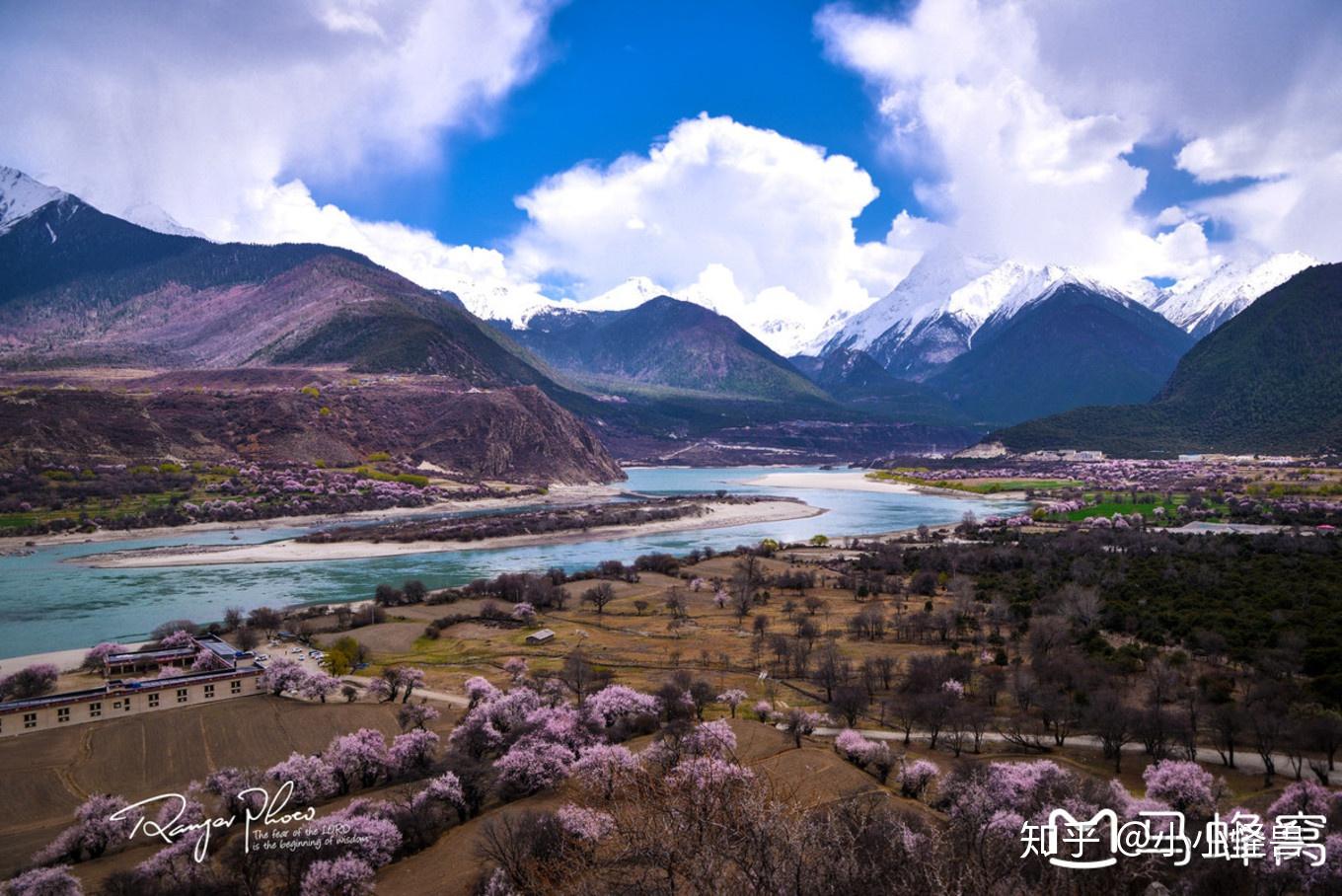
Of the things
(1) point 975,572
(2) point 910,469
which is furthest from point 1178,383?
(1) point 975,572

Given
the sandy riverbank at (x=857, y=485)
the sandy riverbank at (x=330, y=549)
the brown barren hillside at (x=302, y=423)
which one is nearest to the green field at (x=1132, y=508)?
the sandy riverbank at (x=857, y=485)

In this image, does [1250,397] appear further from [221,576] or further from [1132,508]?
[221,576]

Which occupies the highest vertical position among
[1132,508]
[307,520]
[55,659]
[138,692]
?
[307,520]

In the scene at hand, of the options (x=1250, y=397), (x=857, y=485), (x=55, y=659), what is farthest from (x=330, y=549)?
(x=1250, y=397)

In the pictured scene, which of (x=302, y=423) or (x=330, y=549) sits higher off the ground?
(x=302, y=423)

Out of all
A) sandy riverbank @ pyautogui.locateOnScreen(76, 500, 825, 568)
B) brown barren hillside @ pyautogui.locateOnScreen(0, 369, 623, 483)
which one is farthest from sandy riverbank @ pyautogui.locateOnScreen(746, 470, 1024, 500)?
sandy riverbank @ pyautogui.locateOnScreen(76, 500, 825, 568)
